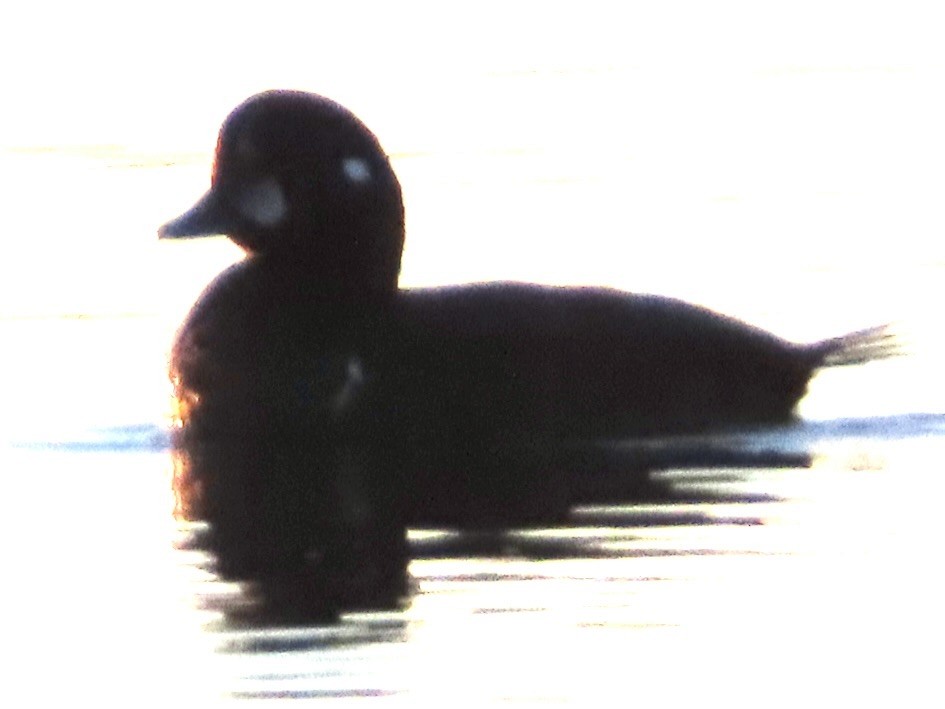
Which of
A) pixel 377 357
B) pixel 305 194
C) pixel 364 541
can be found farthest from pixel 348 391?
pixel 364 541

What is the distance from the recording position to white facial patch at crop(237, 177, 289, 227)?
6344mm

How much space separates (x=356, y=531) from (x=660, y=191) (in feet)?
10.8

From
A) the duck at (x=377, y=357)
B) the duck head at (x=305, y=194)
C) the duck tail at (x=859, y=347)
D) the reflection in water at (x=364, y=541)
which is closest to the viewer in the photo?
the reflection in water at (x=364, y=541)

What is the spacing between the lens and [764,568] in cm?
519

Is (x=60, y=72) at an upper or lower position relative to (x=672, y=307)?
upper

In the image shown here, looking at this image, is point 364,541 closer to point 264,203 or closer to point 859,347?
point 264,203

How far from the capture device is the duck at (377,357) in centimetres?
615

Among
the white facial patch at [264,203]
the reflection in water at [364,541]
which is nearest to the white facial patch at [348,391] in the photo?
the reflection in water at [364,541]

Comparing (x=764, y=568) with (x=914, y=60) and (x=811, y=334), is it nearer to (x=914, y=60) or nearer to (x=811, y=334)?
(x=811, y=334)

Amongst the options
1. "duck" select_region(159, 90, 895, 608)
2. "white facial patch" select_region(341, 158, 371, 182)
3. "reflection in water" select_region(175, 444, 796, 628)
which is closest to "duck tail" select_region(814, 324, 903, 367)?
"duck" select_region(159, 90, 895, 608)

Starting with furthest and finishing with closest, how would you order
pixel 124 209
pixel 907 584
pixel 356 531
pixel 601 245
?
pixel 124 209 < pixel 601 245 < pixel 356 531 < pixel 907 584

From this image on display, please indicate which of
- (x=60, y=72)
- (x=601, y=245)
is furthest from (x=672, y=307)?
(x=60, y=72)

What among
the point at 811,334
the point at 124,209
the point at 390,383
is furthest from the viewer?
the point at 124,209

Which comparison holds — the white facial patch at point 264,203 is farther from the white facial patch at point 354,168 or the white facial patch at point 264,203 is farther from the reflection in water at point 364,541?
the reflection in water at point 364,541
